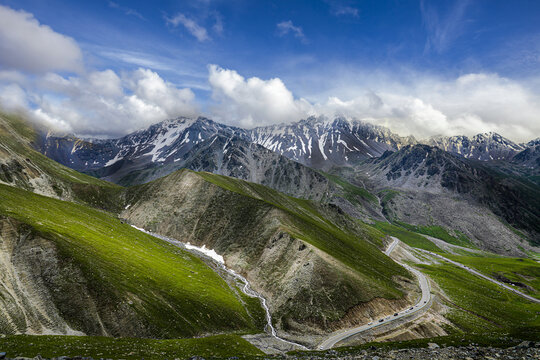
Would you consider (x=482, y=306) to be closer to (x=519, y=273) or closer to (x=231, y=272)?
(x=231, y=272)

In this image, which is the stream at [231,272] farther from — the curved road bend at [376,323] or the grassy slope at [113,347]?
the grassy slope at [113,347]

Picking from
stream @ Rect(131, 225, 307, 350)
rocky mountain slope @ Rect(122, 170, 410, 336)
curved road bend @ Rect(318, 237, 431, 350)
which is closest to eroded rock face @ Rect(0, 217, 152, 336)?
stream @ Rect(131, 225, 307, 350)

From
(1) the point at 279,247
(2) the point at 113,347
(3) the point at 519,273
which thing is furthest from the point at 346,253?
(3) the point at 519,273

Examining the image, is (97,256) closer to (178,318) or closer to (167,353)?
(178,318)

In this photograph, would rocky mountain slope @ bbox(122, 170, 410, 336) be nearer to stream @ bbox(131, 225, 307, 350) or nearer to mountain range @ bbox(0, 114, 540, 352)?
mountain range @ bbox(0, 114, 540, 352)

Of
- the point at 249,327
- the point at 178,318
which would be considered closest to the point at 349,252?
the point at 249,327

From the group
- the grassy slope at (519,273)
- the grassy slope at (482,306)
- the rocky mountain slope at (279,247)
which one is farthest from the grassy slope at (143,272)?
the grassy slope at (519,273)

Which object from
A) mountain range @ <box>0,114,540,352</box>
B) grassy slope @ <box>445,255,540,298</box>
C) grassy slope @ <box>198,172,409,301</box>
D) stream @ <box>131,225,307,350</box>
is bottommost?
stream @ <box>131,225,307,350</box>
